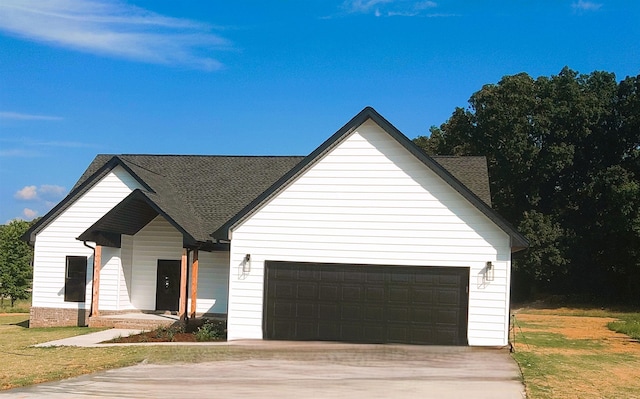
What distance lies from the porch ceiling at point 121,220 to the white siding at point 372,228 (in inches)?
185

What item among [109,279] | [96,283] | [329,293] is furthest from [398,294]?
[109,279]

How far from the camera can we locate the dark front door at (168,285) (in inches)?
918

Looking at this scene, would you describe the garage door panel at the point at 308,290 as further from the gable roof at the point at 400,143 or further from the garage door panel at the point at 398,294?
the gable roof at the point at 400,143

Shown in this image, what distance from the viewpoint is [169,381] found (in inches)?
476

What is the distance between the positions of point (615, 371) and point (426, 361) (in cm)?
411

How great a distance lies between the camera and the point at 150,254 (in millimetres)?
23422

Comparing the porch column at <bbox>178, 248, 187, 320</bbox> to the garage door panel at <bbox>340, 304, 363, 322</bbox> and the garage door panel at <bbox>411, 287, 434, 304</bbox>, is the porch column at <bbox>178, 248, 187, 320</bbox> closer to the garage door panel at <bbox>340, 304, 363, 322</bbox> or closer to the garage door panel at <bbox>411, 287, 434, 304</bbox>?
the garage door panel at <bbox>340, 304, 363, 322</bbox>

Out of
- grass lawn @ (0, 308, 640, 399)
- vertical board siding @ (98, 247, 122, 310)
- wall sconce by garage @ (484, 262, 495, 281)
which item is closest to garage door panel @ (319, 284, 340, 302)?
grass lawn @ (0, 308, 640, 399)

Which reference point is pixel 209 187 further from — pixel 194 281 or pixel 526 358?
pixel 526 358

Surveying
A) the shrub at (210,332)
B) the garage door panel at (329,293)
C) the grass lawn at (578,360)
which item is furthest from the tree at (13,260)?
the grass lawn at (578,360)

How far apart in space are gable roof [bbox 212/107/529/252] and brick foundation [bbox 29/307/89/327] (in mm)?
7580

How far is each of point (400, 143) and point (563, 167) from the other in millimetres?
28614

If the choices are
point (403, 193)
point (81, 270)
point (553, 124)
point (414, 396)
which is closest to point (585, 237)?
point (553, 124)

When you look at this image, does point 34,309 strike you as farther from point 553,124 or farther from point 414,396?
point 553,124
